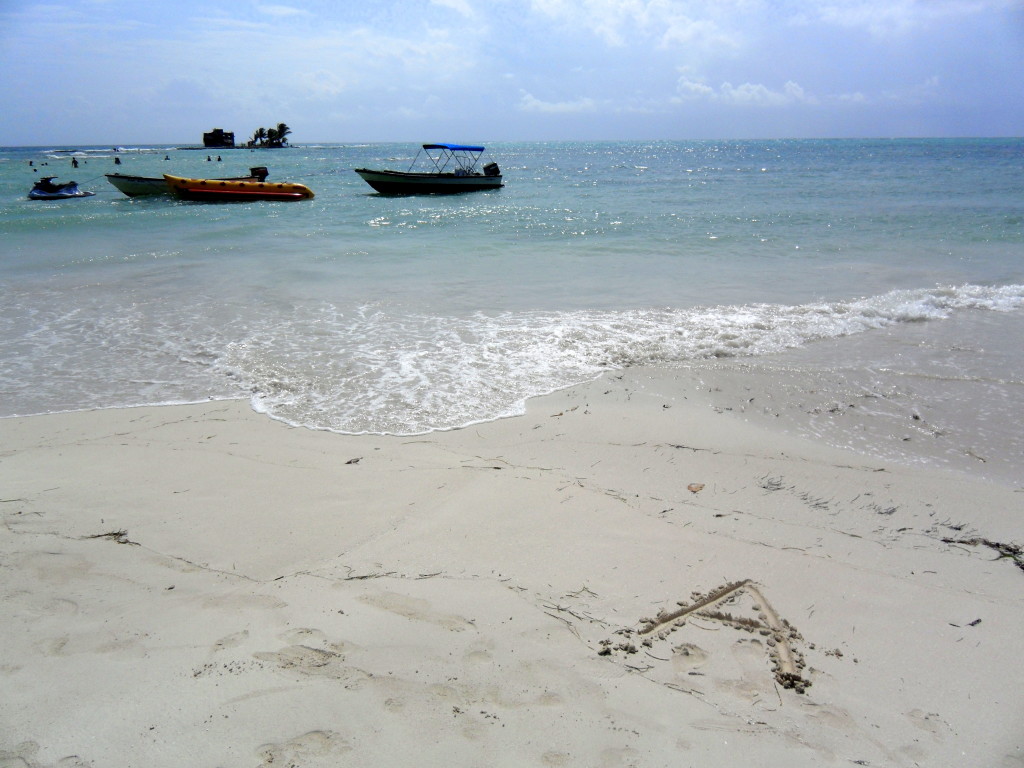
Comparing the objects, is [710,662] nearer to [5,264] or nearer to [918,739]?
[918,739]

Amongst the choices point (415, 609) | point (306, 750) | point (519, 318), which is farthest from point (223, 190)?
point (306, 750)

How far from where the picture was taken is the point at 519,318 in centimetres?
849

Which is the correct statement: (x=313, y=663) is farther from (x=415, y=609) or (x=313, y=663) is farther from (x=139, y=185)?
(x=139, y=185)

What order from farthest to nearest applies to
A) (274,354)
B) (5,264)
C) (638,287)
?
(5,264)
(638,287)
(274,354)

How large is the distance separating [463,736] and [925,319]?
8.43m

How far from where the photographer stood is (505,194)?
29438 mm

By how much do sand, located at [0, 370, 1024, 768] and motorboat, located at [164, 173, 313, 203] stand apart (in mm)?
22489

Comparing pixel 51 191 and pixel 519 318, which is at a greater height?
pixel 51 191

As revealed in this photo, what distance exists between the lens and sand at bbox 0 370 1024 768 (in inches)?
91.1

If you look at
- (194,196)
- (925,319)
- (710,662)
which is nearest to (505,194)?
(194,196)

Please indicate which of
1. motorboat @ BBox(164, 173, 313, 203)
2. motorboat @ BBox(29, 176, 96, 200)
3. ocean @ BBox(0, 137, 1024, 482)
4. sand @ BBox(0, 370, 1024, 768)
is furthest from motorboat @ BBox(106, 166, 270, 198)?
sand @ BBox(0, 370, 1024, 768)

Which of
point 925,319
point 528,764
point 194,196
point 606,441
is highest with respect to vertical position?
point 194,196

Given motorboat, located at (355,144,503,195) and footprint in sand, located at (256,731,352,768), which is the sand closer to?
footprint in sand, located at (256,731,352,768)

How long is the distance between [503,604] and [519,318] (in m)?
5.80
